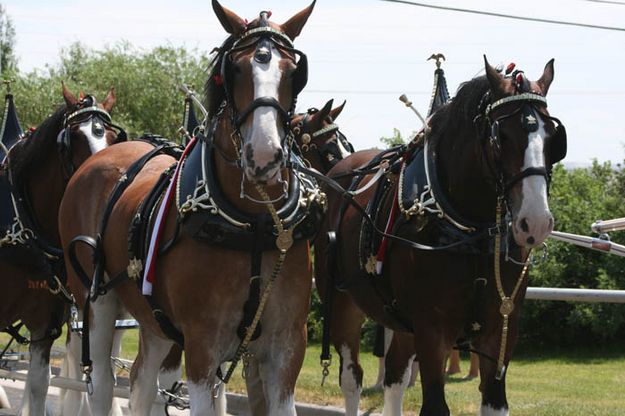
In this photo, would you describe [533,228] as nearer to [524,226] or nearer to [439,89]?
[524,226]

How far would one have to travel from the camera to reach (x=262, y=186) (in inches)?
196

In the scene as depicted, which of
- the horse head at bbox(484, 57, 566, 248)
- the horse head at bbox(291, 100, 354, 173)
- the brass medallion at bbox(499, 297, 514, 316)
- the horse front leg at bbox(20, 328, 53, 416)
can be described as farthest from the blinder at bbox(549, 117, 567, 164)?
the horse front leg at bbox(20, 328, 53, 416)

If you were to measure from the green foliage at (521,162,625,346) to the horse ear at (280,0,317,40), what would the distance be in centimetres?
843

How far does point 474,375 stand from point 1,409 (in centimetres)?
513

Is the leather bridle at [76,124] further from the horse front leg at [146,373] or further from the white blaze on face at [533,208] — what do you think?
the white blaze on face at [533,208]

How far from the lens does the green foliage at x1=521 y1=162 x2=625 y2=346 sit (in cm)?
1303

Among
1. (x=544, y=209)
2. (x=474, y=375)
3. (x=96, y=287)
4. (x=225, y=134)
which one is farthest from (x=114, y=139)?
(x=474, y=375)

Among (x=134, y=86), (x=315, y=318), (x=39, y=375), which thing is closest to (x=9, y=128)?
(x=39, y=375)

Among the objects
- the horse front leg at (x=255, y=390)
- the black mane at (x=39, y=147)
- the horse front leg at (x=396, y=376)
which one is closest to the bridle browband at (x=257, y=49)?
the horse front leg at (x=255, y=390)

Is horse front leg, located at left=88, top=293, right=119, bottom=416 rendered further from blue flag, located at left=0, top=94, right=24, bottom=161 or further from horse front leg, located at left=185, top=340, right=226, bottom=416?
blue flag, located at left=0, top=94, right=24, bottom=161

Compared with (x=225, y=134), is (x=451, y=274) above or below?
below

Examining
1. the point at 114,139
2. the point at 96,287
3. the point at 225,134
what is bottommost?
the point at 96,287

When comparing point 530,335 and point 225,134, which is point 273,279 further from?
point 530,335

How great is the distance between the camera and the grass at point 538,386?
28.9ft
